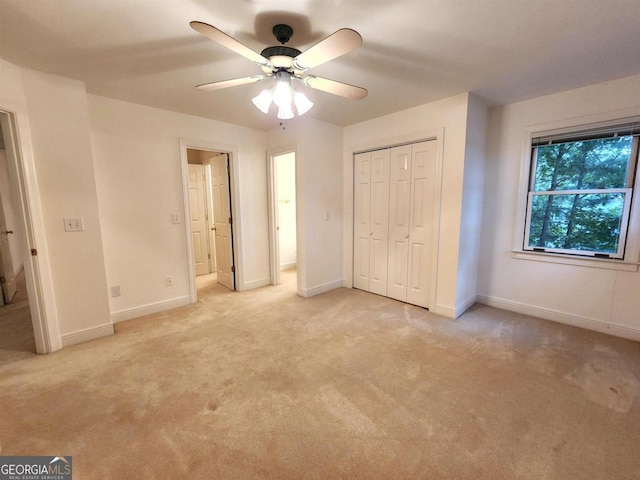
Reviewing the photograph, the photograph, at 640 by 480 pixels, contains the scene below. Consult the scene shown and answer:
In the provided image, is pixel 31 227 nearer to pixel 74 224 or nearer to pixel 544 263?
pixel 74 224

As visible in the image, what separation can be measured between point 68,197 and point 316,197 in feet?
8.30

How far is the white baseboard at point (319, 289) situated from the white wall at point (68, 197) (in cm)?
213

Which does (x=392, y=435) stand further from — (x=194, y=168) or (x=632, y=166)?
(x=194, y=168)

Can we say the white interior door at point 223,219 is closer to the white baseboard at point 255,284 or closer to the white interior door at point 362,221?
the white baseboard at point 255,284

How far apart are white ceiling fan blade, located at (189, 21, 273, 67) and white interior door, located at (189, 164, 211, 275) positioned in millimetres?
3502

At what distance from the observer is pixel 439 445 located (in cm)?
150

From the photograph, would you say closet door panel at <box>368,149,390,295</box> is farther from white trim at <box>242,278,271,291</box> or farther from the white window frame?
white trim at <box>242,278,271,291</box>

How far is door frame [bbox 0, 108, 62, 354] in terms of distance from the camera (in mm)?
2160

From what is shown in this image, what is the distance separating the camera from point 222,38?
135 cm

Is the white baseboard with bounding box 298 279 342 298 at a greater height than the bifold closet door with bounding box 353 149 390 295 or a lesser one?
lesser

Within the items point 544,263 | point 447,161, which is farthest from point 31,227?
point 544,263

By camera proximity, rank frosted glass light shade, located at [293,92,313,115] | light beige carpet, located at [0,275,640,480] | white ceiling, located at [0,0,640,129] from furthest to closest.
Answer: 1. frosted glass light shade, located at [293,92,313,115]
2. white ceiling, located at [0,0,640,129]
3. light beige carpet, located at [0,275,640,480]

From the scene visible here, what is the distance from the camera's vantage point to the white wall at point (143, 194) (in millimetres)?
2854

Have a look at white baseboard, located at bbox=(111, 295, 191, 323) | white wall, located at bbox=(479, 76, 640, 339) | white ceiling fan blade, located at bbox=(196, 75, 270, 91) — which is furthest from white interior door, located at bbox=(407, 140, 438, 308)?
white baseboard, located at bbox=(111, 295, 191, 323)
